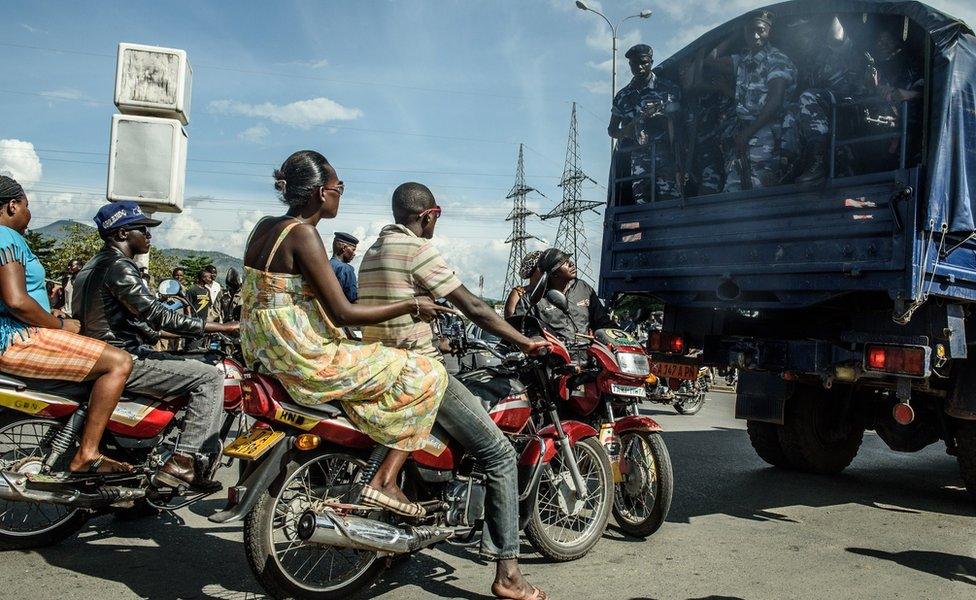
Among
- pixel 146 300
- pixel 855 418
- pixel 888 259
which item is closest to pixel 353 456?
pixel 146 300

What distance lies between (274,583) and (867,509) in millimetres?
4380

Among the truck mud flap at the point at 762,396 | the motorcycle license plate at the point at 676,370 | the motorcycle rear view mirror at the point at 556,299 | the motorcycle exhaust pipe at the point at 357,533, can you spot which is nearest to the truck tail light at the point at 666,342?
the motorcycle license plate at the point at 676,370

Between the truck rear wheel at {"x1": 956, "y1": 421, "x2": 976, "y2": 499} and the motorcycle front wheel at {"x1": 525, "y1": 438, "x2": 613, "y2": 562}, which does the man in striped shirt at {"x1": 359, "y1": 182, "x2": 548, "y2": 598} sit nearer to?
the motorcycle front wheel at {"x1": 525, "y1": 438, "x2": 613, "y2": 562}

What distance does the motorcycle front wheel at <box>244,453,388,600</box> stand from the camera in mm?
3260

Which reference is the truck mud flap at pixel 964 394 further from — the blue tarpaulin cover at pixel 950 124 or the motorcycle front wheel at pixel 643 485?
the motorcycle front wheel at pixel 643 485

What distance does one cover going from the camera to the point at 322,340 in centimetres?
332

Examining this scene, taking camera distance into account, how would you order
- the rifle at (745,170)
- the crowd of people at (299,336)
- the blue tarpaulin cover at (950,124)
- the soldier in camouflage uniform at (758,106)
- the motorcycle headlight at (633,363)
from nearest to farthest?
the crowd of people at (299,336) → the motorcycle headlight at (633,363) → the blue tarpaulin cover at (950,124) → the soldier in camouflage uniform at (758,106) → the rifle at (745,170)

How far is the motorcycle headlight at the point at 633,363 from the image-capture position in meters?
4.50

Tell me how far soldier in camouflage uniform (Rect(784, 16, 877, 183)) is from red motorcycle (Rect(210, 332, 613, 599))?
2.81 metres

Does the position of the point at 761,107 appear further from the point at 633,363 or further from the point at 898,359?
the point at 633,363

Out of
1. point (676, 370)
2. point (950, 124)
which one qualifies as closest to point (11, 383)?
point (676, 370)

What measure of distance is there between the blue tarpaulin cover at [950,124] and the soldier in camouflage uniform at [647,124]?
1952mm

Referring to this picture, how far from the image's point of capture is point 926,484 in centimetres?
684

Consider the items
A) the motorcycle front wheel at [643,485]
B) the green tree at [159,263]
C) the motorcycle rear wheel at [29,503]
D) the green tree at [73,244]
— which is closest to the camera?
the motorcycle rear wheel at [29,503]
